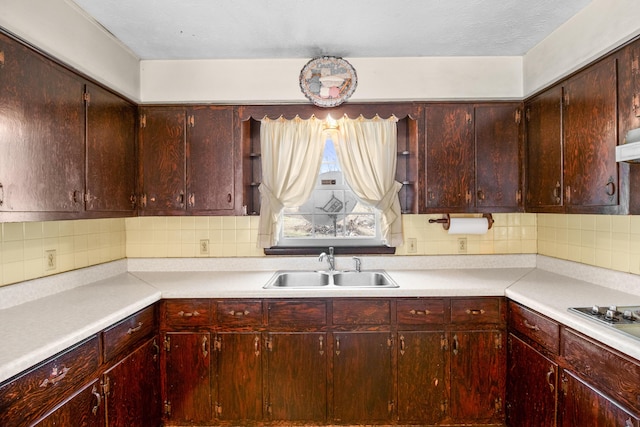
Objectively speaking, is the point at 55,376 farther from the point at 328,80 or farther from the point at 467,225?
the point at 467,225

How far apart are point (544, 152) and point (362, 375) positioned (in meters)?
1.85

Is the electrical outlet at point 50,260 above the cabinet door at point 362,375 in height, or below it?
above

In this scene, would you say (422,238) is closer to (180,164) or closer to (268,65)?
(268,65)

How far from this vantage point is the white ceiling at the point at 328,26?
6.13ft

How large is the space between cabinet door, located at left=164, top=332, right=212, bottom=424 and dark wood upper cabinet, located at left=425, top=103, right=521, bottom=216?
1901 mm

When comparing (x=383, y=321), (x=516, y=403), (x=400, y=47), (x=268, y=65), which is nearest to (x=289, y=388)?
(x=383, y=321)

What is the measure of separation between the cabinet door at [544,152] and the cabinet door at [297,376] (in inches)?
66.1

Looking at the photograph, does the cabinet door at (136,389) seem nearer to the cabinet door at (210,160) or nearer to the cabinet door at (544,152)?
the cabinet door at (210,160)

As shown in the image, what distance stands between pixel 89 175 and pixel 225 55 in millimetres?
1197

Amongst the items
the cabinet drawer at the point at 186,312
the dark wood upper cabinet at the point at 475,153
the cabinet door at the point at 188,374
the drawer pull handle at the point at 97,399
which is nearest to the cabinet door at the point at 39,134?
the cabinet drawer at the point at 186,312

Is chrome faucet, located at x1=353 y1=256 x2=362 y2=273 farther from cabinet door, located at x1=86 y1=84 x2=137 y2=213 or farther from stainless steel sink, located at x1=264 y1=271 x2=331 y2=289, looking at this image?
cabinet door, located at x1=86 y1=84 x2=137 y2=213

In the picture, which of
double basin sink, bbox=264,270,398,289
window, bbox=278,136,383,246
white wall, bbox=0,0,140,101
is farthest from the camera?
window, bbox=278,136,383,246

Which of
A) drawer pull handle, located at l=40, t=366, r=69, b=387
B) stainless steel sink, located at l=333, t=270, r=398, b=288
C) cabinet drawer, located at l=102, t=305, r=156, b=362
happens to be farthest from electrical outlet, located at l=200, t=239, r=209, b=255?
drawer pull handle, located at l=40, t=366, r=69, b=387

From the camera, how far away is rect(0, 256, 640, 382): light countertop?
1.41 meters
